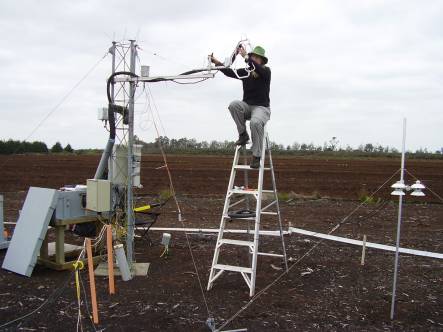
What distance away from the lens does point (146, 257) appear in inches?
321

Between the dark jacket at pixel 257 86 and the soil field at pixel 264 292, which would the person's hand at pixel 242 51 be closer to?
the dark jacket at pixel 257 86

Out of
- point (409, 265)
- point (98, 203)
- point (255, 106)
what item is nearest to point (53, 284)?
point (98, 203)

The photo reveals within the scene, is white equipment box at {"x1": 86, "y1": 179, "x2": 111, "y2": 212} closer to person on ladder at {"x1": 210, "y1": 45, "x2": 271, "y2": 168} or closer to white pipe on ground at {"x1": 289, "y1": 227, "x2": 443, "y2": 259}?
person on ladder at {"x1": 210, "y1": 45, "x2": 271, "y2": 168}

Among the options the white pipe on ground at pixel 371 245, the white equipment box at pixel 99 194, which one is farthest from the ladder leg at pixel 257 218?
the white pipe on ground at pixel 371 245

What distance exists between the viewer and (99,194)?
695 centimetres

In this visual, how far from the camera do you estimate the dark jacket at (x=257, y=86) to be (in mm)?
6625

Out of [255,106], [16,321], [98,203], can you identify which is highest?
[255,106]

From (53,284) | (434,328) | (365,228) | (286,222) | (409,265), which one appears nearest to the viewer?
(434,328)

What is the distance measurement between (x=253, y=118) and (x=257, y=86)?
560mm

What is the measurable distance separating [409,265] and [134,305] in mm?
4969

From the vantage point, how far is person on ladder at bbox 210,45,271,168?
6.54m

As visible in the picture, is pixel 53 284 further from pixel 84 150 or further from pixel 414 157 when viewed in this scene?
pixel 84 150

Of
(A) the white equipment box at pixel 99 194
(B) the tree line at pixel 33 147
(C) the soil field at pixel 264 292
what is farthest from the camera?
(B) the tree line at pixel 33 147

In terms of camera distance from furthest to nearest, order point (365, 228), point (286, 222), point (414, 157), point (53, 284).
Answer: point (414, 157), point (286, 222), point (365, 228), point (53, 284)
